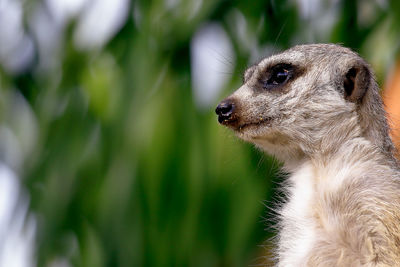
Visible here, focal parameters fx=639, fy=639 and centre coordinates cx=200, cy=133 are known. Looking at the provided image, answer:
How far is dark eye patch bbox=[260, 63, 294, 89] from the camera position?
6.07ft

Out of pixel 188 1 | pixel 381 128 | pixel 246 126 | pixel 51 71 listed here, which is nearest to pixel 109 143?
pixel 51 71

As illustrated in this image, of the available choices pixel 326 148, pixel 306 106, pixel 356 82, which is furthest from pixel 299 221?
pixel 356 82

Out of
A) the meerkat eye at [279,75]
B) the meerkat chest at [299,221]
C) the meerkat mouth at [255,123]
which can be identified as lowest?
the meerkat chest at [299,221]

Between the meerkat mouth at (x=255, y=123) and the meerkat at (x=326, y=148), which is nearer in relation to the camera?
the meerkat at (x=326, y=148)

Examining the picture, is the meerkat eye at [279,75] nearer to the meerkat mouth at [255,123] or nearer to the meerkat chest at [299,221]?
the meerkat mouth at [255,123]

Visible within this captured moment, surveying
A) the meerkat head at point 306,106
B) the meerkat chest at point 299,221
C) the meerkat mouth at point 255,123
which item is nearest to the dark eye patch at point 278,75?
the meerkat head at point 306,106

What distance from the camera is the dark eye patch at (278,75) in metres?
1.85

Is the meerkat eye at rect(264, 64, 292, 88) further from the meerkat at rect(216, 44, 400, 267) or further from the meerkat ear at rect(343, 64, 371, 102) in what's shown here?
A: the meerkat ear at rect(343, 64, 371, 102)

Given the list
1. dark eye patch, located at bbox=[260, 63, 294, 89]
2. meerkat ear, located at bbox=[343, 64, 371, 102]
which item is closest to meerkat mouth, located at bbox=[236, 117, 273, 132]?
dark eye patch, located at bbox=[260, 63, 294, 89]

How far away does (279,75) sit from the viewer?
1871 millimetres

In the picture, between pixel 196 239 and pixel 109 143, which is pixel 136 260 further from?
pixel 109 143

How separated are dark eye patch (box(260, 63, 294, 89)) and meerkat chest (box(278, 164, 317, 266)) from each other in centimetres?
26

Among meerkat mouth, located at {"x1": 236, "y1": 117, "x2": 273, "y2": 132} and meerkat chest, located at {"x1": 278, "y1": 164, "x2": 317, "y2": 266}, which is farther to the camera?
meerkat mouth, located at {"x1": 236, "y1": 117, "x2": 273, "y2": 132}

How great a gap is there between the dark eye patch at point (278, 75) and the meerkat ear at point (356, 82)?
16 cm
